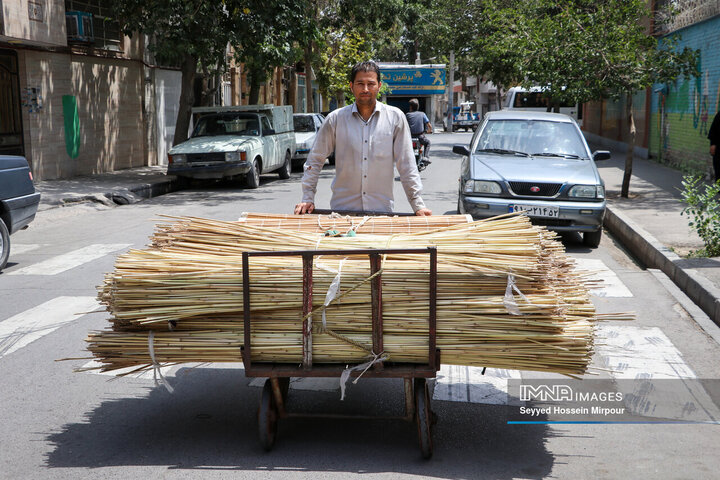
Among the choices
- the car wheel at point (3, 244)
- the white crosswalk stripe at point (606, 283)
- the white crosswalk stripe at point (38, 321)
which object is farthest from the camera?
the car wheel at point (3, 244)

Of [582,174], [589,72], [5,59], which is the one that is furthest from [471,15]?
[582,174]

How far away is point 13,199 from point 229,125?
32.9ft

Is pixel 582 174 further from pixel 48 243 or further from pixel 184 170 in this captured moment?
pixel 184 170

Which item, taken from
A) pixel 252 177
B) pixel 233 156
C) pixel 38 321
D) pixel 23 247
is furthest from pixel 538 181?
pixel 252 177

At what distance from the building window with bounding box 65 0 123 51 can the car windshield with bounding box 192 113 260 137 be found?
3.92 metres

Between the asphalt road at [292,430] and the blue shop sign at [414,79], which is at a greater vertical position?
the blue shop sign at [414,79]

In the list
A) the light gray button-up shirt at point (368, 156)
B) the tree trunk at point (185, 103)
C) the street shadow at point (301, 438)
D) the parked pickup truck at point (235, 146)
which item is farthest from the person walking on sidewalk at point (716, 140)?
the tree trunk at point (185, 103)

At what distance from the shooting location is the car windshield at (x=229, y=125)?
60.0 ft

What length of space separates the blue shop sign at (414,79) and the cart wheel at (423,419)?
4507cm

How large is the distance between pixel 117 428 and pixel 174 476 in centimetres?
78

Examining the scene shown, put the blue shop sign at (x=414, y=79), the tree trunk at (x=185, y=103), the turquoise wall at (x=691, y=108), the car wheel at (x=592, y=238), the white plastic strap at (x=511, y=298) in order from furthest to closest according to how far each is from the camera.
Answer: the blue shop sign at (x=414, y=79) → the tree trunk at (x=185, y=103) → the turquoise wall at (x=691, y=108) → the car wheel at (x=592, y=238) → the white plastic strap at (x=511, y=298)

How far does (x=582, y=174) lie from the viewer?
9789mm

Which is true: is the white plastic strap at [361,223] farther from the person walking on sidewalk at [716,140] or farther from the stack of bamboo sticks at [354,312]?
the person walking on sidewalk at [716,140]

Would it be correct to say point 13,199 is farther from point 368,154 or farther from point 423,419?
point 423,419
